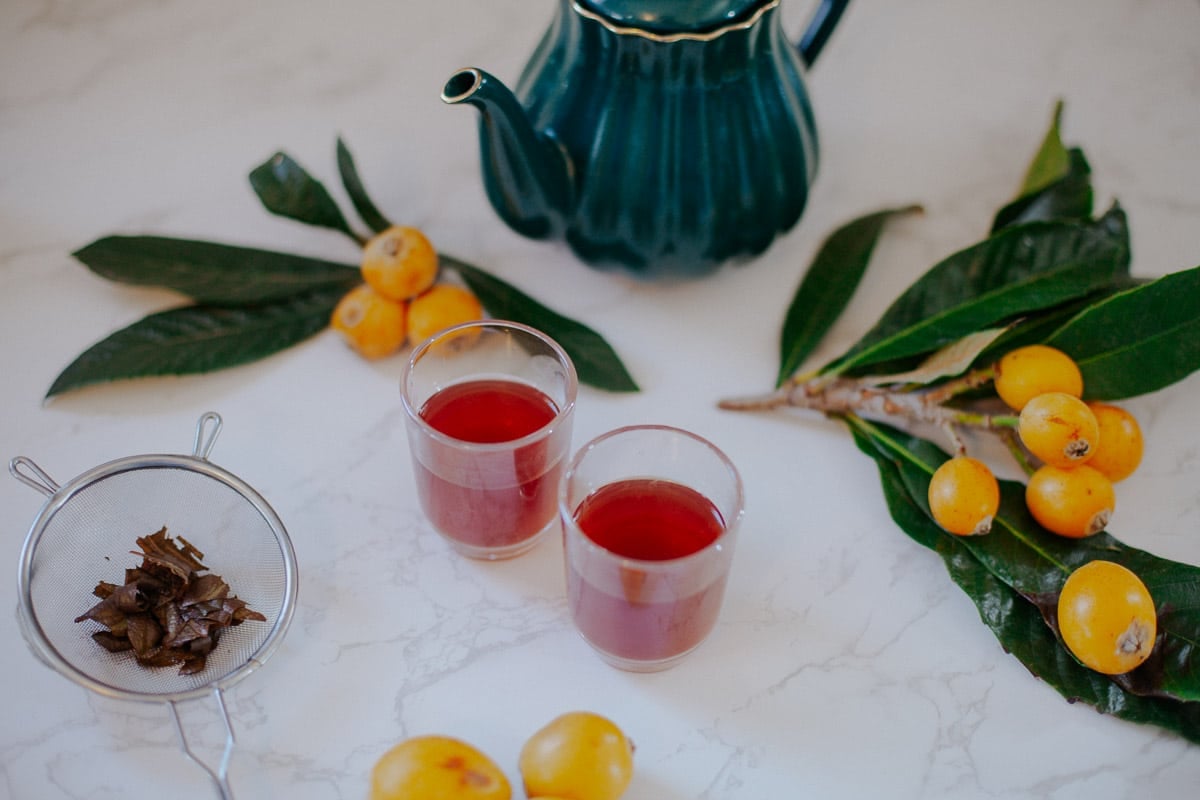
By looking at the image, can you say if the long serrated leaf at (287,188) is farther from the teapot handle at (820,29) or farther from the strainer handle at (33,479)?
the teapot handle at (820,29)

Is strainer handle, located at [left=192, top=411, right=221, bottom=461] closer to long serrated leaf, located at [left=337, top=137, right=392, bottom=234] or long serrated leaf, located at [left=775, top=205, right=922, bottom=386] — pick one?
long serrated leaf, located at [left=337, top=137, right=392, bottom=234]

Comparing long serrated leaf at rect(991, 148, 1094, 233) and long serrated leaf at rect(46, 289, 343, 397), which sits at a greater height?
long serrated leaf at rect(991, 148, 1094, 233)

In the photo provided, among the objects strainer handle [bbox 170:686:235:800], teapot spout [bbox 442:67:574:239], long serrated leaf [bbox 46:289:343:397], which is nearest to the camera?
strainer handle [bbox 170:686:235:800]

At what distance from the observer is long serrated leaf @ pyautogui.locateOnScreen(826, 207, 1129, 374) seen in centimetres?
87

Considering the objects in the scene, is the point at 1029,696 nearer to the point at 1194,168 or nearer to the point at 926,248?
the point at 926,248

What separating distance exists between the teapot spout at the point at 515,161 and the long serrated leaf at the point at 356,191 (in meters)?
0.13

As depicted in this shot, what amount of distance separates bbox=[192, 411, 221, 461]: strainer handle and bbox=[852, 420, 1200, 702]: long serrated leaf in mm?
513

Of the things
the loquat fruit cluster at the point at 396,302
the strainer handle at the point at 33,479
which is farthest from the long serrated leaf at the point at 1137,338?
the strainer handle at the point at 33,479

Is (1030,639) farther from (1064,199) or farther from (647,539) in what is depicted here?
(1064,199)

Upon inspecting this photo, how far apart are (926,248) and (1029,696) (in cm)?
45

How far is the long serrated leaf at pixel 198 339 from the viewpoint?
2.93 feet

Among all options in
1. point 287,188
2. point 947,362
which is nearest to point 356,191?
point 287,188

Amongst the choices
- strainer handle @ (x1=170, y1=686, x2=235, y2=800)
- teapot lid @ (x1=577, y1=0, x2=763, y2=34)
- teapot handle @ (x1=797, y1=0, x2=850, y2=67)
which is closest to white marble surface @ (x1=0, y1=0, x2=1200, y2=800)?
strainer handle @ (x1=170, y1=686, x2=235, y2=800)

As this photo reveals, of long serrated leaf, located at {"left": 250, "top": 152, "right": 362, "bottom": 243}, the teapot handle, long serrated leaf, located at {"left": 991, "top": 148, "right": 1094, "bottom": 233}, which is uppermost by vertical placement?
the teapot handle
